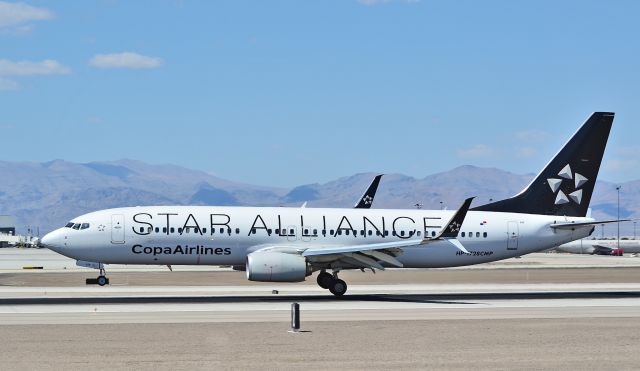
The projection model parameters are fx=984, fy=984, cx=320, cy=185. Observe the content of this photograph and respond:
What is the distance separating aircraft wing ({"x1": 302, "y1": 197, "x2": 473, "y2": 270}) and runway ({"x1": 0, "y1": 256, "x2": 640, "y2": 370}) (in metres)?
1.82

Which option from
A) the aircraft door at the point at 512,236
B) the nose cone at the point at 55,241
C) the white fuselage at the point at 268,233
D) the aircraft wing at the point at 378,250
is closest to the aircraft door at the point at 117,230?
the white fuselage at the point at 268,233

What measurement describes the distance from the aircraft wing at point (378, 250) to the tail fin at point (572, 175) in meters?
6.69

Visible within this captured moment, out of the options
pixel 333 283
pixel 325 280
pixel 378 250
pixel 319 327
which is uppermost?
pixel 378 250

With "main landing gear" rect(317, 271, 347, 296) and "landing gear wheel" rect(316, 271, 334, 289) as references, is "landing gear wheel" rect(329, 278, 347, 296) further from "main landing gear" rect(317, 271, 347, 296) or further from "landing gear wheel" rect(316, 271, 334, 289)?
"landing gear wheel" rect(316, 271, 334, 289)

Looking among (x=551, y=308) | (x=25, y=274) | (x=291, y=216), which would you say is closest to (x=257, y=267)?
(x=291, y=216)

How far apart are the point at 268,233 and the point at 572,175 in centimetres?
1659

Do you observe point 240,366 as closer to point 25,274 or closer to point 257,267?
point 257,267

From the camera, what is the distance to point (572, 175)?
51281 mm

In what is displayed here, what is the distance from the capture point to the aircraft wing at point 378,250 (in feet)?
143

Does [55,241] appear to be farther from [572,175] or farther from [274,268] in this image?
[572,175]

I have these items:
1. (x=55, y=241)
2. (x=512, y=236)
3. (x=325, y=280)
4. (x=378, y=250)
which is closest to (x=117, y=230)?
(x=55, y=241)

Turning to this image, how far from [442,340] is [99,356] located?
33.2ft

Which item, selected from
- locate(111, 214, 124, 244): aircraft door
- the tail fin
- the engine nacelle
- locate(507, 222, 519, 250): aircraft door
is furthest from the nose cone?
locate(507, 222, 519, 250): aircraft door

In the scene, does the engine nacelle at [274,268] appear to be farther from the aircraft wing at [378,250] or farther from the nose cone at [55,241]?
the nose cone at [55,241]
